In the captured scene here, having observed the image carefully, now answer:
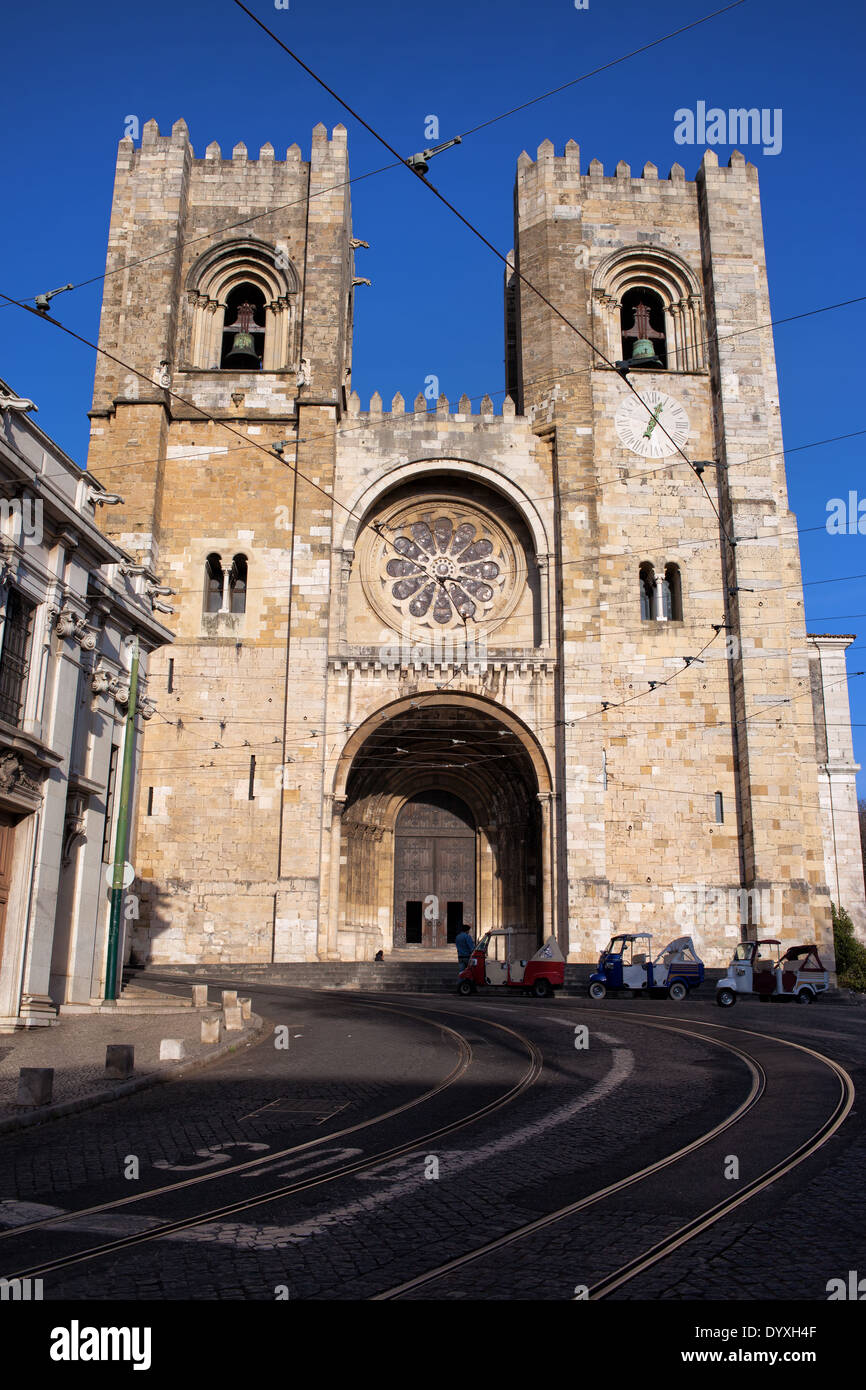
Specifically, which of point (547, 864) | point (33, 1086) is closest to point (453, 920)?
point (547, 864)

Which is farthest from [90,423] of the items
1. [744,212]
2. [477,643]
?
[744,212]

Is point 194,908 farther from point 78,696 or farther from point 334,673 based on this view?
point 78,696

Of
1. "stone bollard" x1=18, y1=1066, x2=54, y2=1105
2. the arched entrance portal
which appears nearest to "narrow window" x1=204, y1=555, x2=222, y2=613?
the arched entrance portal

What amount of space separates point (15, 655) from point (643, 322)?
20799 mm

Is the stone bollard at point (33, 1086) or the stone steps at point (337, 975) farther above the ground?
the stone steps at point (337, 975)

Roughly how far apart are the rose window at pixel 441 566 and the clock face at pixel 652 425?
392 centimetres

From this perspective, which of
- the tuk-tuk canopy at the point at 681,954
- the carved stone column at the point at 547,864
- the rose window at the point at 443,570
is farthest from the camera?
the rose window at the point at 443,570

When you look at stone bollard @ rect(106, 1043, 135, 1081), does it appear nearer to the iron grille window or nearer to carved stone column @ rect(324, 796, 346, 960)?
the iron grille window

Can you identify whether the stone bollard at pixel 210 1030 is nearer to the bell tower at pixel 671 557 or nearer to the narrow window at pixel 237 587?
the bell tower at pixel 671 557

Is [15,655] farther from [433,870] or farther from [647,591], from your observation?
[433,870]

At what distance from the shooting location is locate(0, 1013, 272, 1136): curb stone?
743 cm

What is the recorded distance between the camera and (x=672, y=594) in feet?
87.7

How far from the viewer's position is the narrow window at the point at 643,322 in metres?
28.8

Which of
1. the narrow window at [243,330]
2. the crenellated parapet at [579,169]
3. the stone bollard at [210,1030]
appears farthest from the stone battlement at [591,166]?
the stone bollard at [210,1030]
